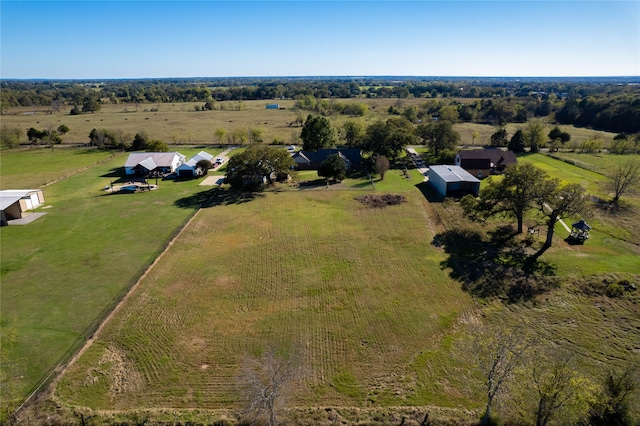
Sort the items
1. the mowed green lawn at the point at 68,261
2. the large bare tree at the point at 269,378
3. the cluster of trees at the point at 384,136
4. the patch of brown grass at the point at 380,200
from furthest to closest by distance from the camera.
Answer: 1. the cluster of trees at the point at 384,136
2. the patch of brown grass at the point at 380,200
3. the mowed green lawn at the point at 68,261
4. the large bare tree at the point at 269,378

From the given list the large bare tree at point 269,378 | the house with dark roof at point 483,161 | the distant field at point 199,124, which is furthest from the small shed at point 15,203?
the house with dark roof at point 483,161

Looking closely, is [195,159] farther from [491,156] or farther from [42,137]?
[491,156]

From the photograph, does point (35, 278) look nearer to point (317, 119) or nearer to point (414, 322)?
point (414, 322)

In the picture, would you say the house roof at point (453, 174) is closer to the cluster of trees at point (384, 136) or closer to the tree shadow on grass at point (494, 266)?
the cluster of trees at point (384, 136)

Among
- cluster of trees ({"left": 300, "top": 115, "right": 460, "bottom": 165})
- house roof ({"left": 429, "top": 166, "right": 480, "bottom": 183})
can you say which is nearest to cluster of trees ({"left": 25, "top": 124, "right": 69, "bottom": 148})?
cluster of trees ({"left": 300, "top": 115, "right": 460, "bottom": 165})

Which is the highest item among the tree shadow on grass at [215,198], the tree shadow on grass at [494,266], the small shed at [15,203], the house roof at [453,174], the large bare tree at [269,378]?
the house roof at [453,174]

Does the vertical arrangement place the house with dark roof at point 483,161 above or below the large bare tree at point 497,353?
above
